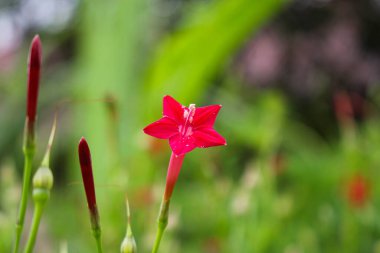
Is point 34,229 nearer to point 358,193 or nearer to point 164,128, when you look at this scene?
point 164,128

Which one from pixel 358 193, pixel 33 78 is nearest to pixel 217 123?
pixel 358 193

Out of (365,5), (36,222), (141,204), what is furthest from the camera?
(365,5)

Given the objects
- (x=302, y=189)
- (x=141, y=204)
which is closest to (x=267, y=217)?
(x=141, y=204)

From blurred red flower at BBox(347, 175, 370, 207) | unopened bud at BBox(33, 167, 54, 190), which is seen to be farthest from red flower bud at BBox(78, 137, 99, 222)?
blurred red flower at BBox(347, 175, 370, 207)

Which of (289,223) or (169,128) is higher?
(169,128)

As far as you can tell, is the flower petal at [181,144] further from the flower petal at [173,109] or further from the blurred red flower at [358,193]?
the blurred red flower at [358,193]

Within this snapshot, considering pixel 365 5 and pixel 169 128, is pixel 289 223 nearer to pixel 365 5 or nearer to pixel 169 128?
pixel 169 128

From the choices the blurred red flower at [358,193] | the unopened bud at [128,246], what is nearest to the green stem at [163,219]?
the unopened bud at [128,246]
